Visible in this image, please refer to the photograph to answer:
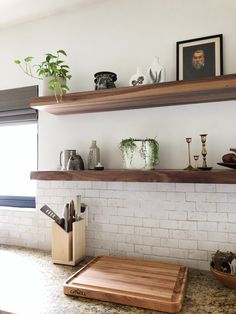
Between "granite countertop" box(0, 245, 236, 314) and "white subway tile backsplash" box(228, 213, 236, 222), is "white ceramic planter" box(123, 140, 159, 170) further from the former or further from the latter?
"granite countertop" box(0, 245, 236, 314)

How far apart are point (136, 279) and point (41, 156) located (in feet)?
3.55

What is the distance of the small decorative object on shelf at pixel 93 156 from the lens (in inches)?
61.3

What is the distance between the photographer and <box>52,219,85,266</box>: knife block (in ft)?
4.88

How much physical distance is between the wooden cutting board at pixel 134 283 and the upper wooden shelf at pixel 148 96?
91 cm

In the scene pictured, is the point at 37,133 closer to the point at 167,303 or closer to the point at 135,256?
the point at 135,256

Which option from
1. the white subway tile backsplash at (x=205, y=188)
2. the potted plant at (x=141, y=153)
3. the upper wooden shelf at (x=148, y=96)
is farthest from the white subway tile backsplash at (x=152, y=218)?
the upper wooden shelf at (x=148, y=96)

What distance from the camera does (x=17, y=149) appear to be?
207 centimetres

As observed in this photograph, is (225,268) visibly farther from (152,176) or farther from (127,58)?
(127,58)

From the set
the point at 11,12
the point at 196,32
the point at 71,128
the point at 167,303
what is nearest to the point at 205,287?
the point at 167,303

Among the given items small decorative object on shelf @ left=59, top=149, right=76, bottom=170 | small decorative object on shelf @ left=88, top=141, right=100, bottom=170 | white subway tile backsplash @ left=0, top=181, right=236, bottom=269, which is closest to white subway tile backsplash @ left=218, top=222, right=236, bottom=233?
white subway tile backsplash @ left=0, top=181, right=236, bottom=269

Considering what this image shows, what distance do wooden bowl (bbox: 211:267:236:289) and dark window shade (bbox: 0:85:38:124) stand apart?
156 cm

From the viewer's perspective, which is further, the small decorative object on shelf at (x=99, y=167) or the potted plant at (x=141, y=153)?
the small decorative object on shelf at (x=99, y=167)

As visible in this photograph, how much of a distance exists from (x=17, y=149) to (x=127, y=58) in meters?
1.17

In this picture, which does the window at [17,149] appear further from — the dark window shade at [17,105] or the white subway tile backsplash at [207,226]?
the white subway tile backsplash at [207,226]
